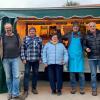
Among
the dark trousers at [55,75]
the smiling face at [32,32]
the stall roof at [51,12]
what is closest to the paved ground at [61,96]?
the dark trousers at [55,75]

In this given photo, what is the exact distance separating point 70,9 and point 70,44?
0.88m

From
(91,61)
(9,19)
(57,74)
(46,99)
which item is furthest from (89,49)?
(9,19)

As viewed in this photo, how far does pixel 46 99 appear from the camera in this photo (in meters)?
8.21

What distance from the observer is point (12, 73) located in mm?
7836

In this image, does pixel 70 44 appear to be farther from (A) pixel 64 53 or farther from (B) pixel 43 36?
(B) pixel 43 36

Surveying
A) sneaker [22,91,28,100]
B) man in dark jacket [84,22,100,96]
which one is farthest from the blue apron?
sneaker [22,91,28,100]

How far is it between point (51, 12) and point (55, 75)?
1.59m

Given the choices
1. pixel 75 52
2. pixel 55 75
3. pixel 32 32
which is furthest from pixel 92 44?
pixel 32 32

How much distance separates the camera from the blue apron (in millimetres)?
8336

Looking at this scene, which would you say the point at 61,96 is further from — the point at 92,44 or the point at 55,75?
the point at 92,44

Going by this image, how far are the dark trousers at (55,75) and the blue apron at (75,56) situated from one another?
0.33 meters

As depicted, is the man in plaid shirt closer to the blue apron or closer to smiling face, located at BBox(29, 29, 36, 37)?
smiling face, located at BBox(29, 29, 36, 37)

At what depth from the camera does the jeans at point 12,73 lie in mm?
7730

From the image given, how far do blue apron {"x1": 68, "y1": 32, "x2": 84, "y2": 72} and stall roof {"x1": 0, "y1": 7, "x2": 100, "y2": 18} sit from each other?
642mm
